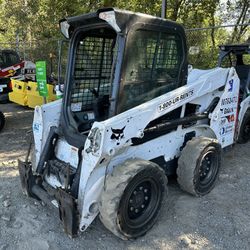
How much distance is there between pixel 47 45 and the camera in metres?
15.4

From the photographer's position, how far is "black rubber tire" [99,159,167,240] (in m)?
3.01

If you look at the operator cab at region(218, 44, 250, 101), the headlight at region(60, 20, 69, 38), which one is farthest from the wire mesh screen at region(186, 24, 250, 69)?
the headlight at region(60, 20, 69, 38)

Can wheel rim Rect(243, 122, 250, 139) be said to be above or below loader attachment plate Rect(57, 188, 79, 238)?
below

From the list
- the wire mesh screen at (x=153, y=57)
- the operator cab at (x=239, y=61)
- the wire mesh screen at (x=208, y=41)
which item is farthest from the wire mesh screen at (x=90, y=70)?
the wire mesh screen at (x=208, y=41)

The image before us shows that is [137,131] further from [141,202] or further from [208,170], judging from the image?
[208,170]

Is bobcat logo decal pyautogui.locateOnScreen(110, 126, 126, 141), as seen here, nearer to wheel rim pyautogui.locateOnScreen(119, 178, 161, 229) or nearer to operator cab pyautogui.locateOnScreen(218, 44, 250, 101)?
wheel rim pyautogui.locateOnScreen(119, 178, 161, 229)

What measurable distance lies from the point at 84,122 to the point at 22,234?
4.72ft

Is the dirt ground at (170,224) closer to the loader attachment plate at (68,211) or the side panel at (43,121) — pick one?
the loader attachment plate at (68,211)

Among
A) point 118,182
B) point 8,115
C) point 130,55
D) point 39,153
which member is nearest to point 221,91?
point 130,55

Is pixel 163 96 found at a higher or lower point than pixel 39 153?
higher

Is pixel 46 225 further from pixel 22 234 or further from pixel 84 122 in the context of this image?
pixel 84 122

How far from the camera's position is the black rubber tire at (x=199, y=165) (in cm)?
386

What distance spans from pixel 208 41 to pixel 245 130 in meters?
6.55

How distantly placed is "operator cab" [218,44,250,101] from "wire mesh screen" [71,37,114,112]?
2923mm
